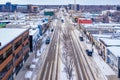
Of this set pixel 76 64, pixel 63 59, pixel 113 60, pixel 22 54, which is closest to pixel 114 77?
pixel 113 60

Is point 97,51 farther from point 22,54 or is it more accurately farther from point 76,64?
point 22,54

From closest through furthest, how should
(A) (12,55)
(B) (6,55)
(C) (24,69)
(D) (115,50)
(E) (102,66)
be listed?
(B) (6,55) < (A) (12,55) < (C) (24,69) < (E) (102,66) < (D) (115,50)

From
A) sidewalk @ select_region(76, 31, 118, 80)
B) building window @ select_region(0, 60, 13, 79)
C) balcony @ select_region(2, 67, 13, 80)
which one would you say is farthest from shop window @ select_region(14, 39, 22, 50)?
sidewalk @ select_region(76, 31, 118, 80)

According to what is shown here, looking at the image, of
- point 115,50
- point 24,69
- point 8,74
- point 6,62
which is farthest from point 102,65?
point 6,62

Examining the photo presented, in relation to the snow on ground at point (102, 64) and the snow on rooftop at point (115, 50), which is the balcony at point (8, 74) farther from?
the snow on rooftop at point (115, 50)

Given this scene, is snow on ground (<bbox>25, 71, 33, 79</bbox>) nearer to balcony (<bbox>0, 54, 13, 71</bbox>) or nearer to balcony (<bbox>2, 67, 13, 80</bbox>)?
balcony (<bbox>2, 67, 13, 80</bbox>)

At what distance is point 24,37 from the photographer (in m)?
20.6

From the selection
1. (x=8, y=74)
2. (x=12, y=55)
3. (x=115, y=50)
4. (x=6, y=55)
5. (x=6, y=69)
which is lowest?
(x=8, y=74)

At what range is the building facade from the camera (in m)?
14.3

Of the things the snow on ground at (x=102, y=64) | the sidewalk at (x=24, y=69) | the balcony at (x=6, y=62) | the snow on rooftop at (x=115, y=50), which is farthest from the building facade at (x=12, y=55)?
the snow on rooftop at (x=115, y=50)

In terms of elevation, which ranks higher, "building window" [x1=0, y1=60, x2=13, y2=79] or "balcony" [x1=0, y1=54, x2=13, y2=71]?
"balcony" [x1=0, y1=54, x2=13, y2=71]

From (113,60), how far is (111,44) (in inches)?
147

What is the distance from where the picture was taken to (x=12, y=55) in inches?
642

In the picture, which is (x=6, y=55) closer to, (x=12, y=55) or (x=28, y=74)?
(x=12, y=55)
